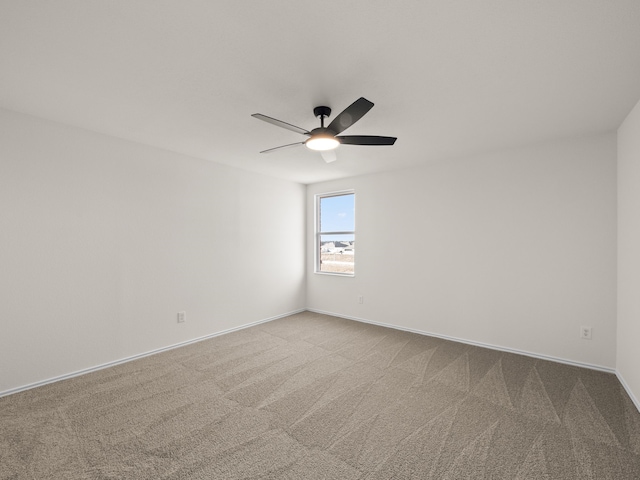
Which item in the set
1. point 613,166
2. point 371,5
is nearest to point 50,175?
point 371,5

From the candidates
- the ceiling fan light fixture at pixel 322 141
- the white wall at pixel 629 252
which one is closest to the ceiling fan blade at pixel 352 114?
the ceiling fan light fixture at pixel 322 141

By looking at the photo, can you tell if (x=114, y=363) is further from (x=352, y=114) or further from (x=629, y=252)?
(x=629, y=252)

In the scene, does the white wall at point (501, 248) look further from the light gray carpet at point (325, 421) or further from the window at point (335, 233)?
the light gray carpet at point (325, 421)

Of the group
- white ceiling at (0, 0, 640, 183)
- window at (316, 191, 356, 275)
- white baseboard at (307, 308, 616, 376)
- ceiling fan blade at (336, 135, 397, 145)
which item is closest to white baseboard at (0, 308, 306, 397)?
window at (316, 191, 356, 275)

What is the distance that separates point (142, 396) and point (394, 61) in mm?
3218

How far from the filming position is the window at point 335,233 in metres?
5.14

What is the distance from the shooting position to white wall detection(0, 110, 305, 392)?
8.55ft

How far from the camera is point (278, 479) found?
164cm

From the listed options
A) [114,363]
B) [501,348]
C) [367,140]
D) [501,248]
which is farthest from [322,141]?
[501,348]

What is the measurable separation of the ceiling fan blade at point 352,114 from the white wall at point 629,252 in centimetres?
231

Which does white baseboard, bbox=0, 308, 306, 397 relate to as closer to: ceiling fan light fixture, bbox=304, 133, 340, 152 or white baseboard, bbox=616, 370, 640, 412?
ceiling fan light fixture, bbox=304, 133, 340, 152

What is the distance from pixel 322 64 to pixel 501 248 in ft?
9.97

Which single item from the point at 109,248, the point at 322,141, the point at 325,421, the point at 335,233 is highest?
Answer: the point at 322,141

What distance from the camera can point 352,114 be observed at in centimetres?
198
